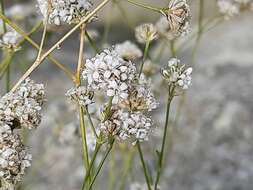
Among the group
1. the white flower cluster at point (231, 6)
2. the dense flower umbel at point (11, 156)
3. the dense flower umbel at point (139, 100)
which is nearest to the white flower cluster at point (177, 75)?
the dense flower umbel at point (139, 100)

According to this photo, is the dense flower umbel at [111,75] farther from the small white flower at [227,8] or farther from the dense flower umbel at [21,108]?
the small white flower at [227,8]

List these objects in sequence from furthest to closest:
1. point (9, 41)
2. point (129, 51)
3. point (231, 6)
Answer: point (231, 6)
point (129, 51)
point (9, 41)

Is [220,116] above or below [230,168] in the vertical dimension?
above

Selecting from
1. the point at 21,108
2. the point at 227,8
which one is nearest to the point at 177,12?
the point at 21,108

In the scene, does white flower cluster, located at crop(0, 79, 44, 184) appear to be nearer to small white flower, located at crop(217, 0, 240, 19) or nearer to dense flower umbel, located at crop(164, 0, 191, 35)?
dense flower umbel, located at crop(164, 0, 191, 35)

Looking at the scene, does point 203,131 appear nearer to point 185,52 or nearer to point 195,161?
point 195,161

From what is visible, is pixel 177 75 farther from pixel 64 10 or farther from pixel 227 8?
pixel 227 8

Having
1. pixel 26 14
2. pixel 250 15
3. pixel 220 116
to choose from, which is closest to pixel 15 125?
pixel 26 14
